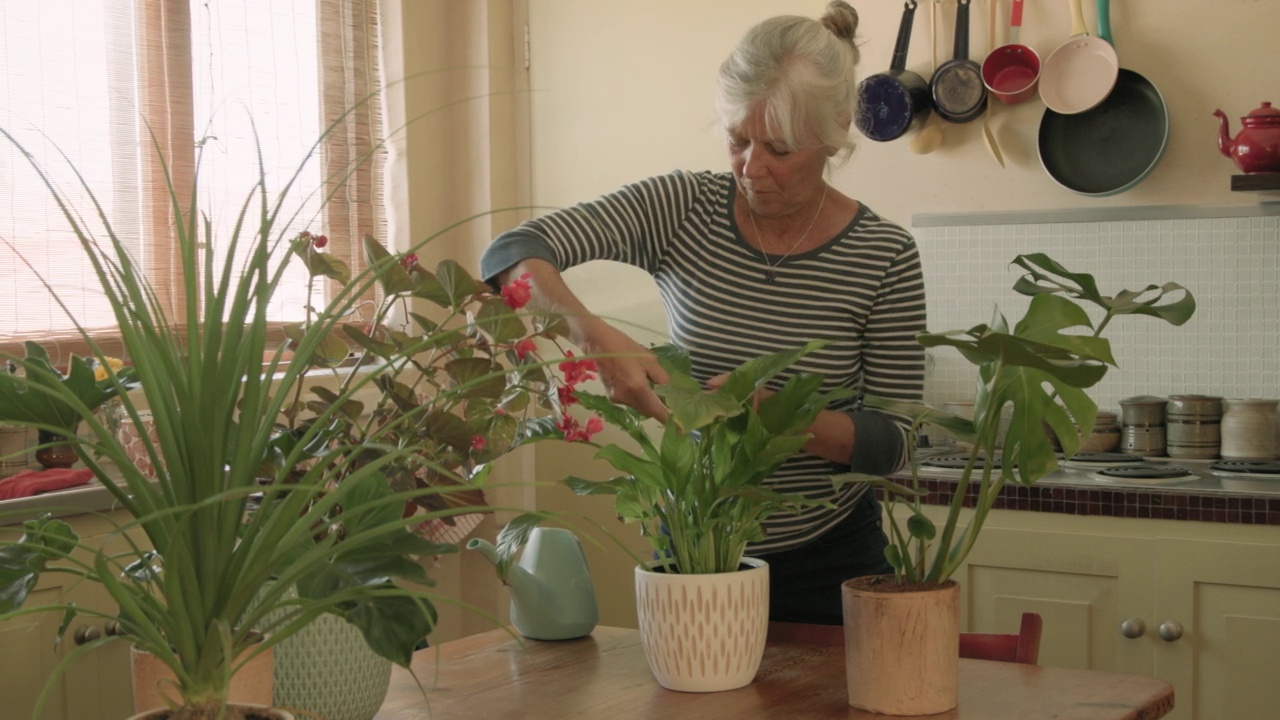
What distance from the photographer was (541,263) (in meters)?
1.68

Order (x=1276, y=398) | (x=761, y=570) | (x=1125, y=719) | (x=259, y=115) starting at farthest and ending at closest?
(x=259, y=115), (x=1276, y=398), (x=761, y=570), (x=1125, y=719)

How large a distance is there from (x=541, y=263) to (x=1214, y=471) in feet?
5.63

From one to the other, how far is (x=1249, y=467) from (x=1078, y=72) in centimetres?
100

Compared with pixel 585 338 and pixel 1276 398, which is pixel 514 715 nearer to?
pixel 585 338

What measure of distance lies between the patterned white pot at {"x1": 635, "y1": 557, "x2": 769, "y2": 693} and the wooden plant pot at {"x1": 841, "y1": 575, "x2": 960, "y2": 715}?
119 millimetres

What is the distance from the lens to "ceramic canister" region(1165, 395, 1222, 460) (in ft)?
9.54

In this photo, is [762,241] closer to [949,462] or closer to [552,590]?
[552,590]

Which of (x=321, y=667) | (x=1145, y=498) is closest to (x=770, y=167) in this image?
(x=321, y=667)

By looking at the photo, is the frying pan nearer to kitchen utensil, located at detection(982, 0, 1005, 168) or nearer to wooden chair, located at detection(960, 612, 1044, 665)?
kitchen utensil, located at detection(982, 0, 1005, 168)

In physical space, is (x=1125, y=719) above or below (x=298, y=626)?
below

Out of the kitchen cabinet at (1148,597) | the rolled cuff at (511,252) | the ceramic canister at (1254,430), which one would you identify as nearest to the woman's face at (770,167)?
the rolled cuff at (511,252)

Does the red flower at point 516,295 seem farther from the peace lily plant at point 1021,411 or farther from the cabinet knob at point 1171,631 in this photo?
the cabinet knob at point 1171,631

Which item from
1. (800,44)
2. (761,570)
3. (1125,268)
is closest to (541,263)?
(800,44)

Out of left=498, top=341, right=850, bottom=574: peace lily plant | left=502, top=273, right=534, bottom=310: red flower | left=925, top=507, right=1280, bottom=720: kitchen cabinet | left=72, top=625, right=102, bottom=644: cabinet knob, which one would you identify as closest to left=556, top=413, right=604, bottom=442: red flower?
left=498, top=341, right=850, bottom=574: peace lily plant
